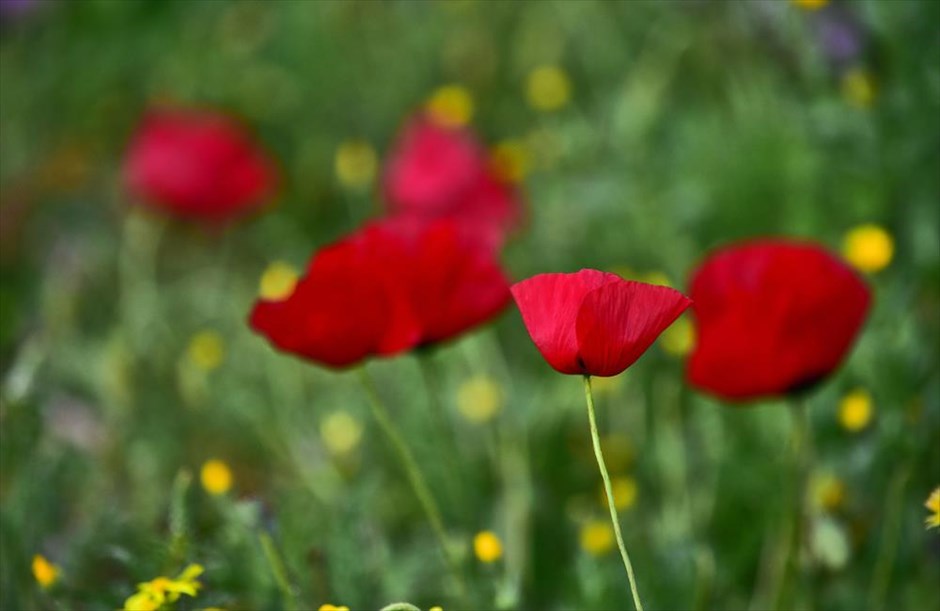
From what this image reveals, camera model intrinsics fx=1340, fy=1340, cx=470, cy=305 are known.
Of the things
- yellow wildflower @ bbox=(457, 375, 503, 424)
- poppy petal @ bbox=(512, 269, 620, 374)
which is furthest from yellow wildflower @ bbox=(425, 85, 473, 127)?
poppy petal @ bbox=(512, 269, 620, 374)

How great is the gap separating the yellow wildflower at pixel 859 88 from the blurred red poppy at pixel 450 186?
0.46 m

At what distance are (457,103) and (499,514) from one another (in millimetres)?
856

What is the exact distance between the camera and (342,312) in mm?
1039

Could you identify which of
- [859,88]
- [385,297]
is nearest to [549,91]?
[859,88]

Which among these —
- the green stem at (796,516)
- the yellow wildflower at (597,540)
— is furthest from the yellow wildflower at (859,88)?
the yellow wildflower at (597,540)

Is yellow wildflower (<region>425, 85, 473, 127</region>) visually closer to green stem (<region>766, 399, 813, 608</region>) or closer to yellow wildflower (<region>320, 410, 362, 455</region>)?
yellow wildflower (<region>320, 410, 362, 455</region>)

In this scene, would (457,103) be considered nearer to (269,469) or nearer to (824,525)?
(269,469)

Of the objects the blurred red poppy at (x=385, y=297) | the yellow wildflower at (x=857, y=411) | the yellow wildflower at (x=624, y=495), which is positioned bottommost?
the yellow wildflower at (x=624, y=495)

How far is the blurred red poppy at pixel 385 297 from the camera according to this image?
3.37ft

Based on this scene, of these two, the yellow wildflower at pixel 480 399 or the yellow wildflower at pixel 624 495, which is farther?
the yellow wildflower at pixel 480 399

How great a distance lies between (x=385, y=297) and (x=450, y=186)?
744mm

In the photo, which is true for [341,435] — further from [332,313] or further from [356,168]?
[356,168]

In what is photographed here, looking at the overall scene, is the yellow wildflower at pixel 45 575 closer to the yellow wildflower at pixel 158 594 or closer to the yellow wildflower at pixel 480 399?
the yellow wildflower at pixel 158 594

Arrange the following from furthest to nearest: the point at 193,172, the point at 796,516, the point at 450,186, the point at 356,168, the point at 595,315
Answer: the point at 356,168 → the point at 193,172 → the point at 450,186 → the point at 796,516 → the point at 595,315
